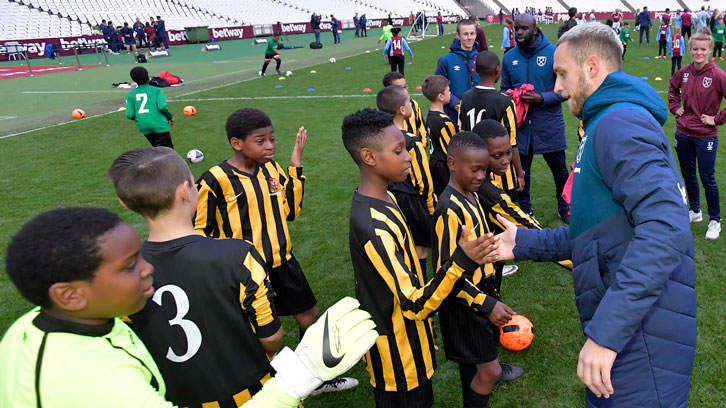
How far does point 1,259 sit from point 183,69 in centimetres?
2006

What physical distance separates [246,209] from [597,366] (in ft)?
8.36

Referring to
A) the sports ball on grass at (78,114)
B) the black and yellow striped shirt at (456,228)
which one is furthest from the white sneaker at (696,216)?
the sports ball on grass at (78,114)

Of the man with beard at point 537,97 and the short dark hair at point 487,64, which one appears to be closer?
the short dark hair at point 487,64

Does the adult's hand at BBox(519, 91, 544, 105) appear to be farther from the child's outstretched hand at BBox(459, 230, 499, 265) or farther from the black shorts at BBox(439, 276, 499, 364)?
the child's outstretched hand at BBox(459, 230, 499, 265)

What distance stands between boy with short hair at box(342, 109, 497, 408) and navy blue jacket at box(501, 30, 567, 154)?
3.49 m

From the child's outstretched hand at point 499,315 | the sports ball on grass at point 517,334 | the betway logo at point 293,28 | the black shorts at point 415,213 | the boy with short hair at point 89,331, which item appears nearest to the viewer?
the boy with short hair at point 89,331

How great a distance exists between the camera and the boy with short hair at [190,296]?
2.04 m

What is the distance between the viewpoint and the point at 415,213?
4.84 m

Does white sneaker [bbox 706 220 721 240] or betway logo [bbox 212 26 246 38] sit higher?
betway logo [bbox 212 26 246 38]

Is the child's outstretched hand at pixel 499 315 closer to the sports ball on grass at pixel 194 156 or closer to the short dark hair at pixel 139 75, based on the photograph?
the short dark hair at pixel 139 75

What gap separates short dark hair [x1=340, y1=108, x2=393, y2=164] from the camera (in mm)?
2770

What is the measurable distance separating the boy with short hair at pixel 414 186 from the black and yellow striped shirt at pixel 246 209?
1366 millimetres

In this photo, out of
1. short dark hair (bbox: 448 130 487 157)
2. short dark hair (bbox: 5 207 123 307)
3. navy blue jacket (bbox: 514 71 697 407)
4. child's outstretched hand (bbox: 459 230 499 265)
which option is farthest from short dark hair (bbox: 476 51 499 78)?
short dark hair (bbox: 5 207 123 307)

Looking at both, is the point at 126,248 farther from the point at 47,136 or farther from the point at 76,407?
the point at 47,136
